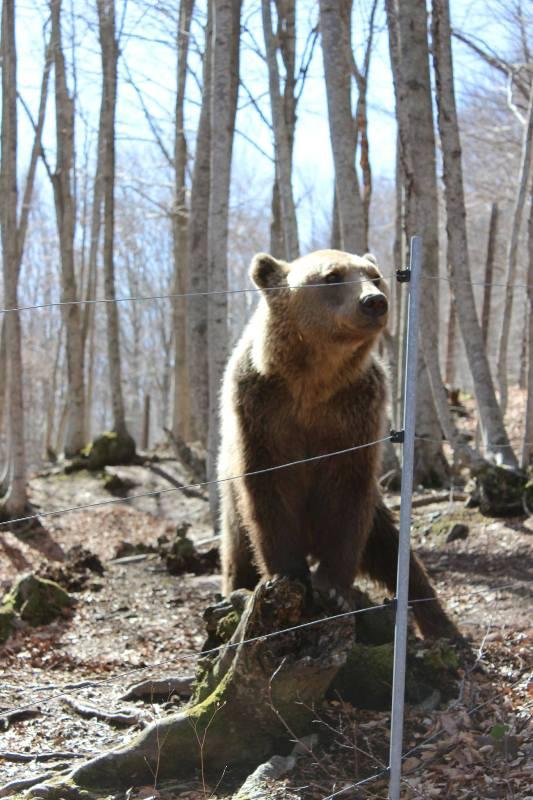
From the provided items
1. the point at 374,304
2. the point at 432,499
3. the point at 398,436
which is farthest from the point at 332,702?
the point at 432,499

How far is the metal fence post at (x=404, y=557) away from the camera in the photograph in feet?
9.67

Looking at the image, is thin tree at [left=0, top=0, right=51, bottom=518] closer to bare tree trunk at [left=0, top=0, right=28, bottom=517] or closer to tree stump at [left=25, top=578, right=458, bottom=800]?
bare tree trunk at [left=0, top=0, right=28, bottom=517]

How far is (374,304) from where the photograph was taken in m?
3.94

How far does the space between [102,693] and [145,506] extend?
298 inches

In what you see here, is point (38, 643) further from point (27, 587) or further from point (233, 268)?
point (233, 268)

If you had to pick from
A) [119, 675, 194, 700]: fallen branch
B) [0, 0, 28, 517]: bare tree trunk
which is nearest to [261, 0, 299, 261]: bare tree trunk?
[0, 0, 28, 517]: bare tree trunk

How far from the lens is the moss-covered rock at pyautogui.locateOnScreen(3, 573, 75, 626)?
6.11 meters

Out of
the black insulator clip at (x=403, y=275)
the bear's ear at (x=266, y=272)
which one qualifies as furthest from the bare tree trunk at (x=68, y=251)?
the black insulator clip at (x=403, y=275)

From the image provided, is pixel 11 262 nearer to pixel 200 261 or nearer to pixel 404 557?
pixel 200 261

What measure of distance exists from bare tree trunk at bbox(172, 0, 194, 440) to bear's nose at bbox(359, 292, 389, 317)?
12.8 m

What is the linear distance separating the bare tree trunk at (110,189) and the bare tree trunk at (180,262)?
1.81 m

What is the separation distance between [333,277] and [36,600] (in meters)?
3.55

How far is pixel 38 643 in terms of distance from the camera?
18.6 ft

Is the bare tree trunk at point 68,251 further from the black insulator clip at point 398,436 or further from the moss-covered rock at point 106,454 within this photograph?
the black insulator clip at point 398,436
